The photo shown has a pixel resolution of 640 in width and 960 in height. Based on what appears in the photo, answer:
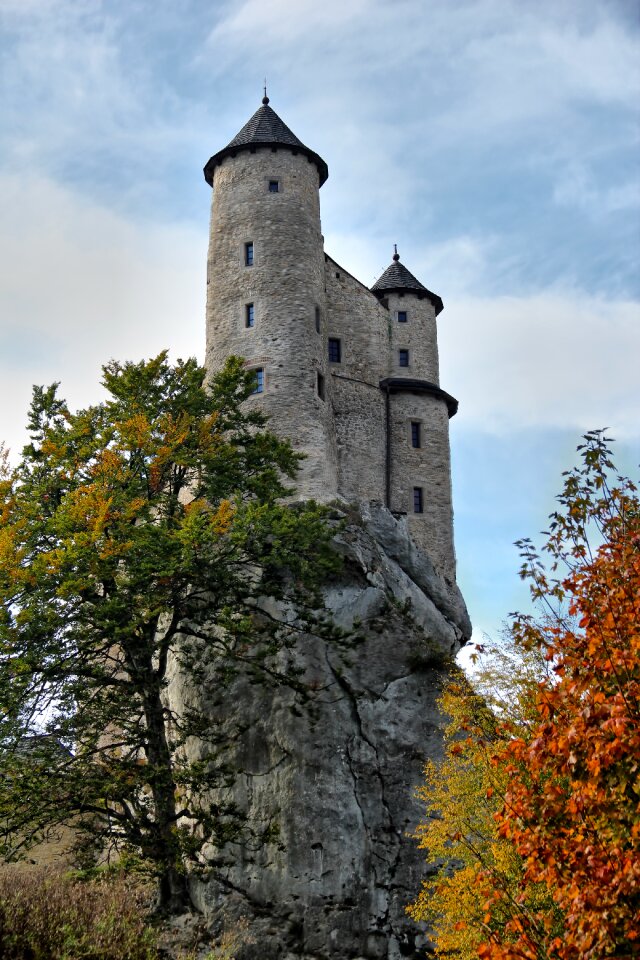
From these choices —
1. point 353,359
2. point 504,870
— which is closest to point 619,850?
point 504,870

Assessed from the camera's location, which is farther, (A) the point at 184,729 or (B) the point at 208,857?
(B) the point at 208,857

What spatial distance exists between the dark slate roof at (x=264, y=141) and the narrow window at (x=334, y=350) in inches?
239

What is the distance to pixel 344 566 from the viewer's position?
29703 mm

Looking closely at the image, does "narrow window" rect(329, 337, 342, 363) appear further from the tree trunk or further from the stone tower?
the tree trunk

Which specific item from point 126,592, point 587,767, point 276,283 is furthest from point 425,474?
point 587,767

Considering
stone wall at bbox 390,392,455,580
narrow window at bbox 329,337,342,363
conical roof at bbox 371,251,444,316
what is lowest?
stone wall at bbox 390,392,455,580

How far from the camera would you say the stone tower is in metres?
23.8

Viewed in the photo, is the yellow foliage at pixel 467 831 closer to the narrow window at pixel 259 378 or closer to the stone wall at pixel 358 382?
the stone wall at pixel 358 382

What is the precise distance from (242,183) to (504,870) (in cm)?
2628

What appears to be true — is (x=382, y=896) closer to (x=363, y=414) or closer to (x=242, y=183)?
(x=363, y=414)

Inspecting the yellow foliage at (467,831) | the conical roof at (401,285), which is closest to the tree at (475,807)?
the yellow foliage at (467,831)

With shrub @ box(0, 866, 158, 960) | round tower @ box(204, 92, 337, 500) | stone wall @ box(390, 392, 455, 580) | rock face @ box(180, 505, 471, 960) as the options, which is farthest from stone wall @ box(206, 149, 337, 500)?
shrub @ box(0, 866, 158, 960)

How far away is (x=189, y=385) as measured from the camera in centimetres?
2616

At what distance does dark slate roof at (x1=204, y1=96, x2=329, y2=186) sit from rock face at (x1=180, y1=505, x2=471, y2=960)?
13.8 metres
